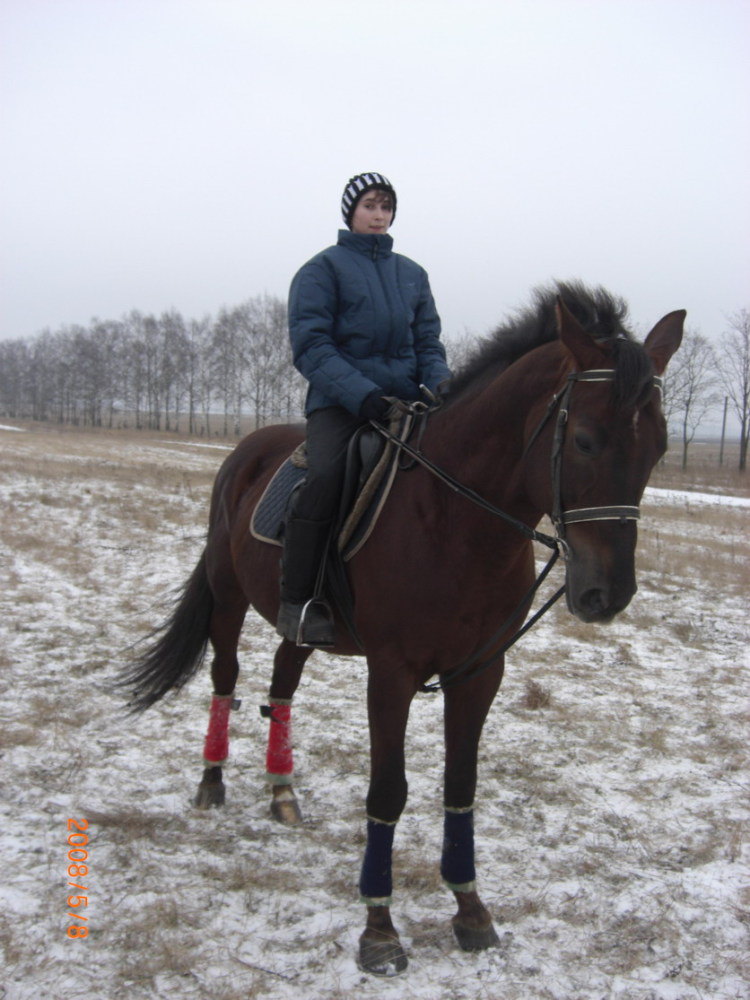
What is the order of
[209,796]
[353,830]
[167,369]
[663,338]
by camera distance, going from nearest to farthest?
[663,338] < [353,830] < [209,796] < [167,369]

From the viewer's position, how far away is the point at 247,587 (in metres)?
4.27

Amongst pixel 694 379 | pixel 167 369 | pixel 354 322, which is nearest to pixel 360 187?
pixel 354 322

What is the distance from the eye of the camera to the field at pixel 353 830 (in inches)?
115

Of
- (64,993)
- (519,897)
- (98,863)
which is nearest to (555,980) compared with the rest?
(519,897)

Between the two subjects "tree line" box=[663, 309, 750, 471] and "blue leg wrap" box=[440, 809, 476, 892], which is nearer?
"blue leg wrap" box=[440, 809, 476, 892]

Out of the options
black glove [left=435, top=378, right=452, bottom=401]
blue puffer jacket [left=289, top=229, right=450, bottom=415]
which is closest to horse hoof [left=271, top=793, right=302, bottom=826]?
blue puffer jacket [left=289, top=229, right=450, bottom=415]

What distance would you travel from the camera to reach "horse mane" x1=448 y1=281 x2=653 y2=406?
7.72 feet

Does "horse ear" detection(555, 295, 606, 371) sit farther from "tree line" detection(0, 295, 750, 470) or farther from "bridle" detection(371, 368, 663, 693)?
"tree line" detection(0, 295, 750, 470)

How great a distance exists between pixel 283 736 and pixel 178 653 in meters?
1.03

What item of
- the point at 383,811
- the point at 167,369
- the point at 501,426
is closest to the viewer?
the point at 501,426

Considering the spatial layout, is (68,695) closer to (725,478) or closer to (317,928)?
(317,928)

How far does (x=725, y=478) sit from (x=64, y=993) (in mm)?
41190

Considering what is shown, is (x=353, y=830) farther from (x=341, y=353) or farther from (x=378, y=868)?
(x=341, y=353)

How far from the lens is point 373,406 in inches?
128
